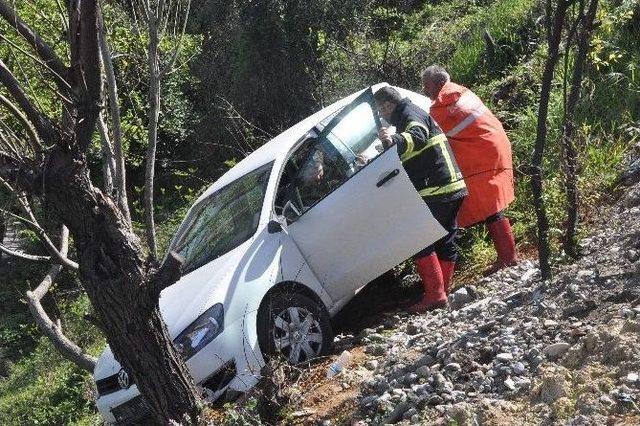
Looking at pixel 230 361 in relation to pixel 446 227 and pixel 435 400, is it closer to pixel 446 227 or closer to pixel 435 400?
pixel 435 400

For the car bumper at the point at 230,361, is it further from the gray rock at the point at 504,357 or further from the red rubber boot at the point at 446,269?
the red rubber boot at the point at 446,269

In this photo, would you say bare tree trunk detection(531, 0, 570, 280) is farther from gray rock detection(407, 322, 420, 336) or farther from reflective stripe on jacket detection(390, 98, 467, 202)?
reflective stripe on jacket detection(390, 98, 467, 202)

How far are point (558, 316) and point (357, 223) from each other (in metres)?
2.19

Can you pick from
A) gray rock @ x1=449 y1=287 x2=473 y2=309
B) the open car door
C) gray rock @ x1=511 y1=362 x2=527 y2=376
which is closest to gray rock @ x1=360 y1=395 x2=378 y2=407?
gray rock @ x1=511 y1=362 x2=527 y2=376

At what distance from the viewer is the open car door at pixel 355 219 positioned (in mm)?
6973

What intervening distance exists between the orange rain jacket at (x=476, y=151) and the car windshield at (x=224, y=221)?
1655mm

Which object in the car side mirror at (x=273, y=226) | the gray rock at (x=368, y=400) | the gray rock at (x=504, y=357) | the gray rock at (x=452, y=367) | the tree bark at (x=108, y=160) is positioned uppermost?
the tree bark at (x=108, y=160)

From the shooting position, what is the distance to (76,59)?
5.02 metres

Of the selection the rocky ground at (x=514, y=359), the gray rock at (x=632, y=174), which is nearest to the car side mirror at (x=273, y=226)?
the rocky ground at (x=514, y=359)

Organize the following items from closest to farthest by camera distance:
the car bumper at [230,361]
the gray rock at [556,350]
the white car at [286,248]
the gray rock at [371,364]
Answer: the gray rock at [556,350], the gray rock at [371,364], the car bumper at [230,361], the white car at [286,248]

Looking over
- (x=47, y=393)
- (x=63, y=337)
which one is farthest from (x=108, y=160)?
(x=47, y=393)

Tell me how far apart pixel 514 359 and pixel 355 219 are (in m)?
2.37

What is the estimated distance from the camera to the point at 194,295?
6484mm

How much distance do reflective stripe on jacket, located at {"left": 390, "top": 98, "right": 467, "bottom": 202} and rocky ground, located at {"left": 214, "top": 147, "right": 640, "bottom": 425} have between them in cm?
87
